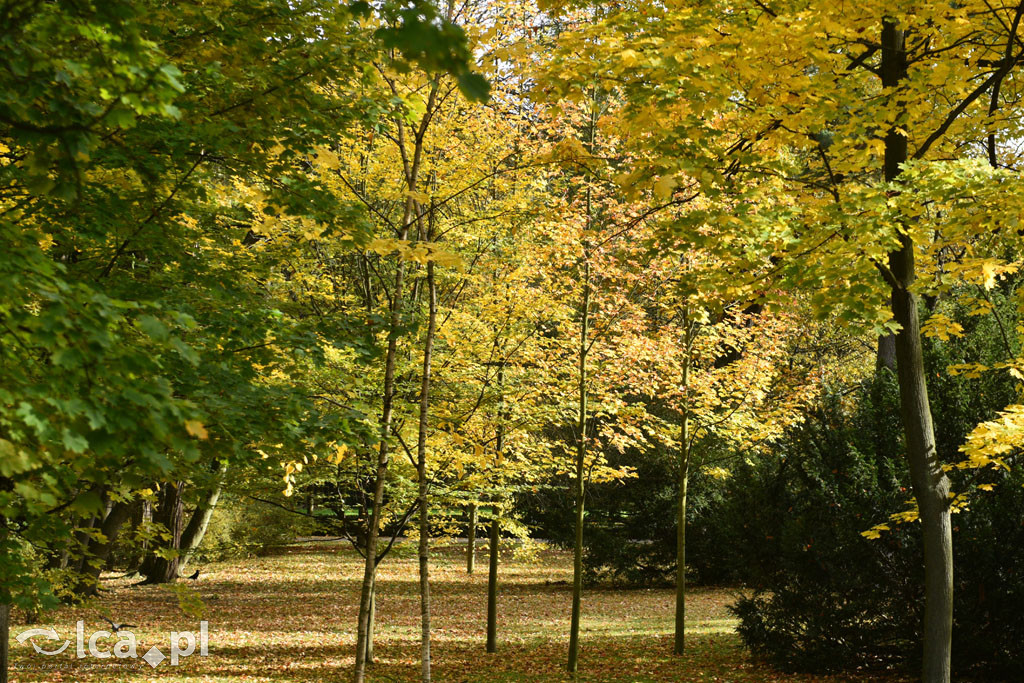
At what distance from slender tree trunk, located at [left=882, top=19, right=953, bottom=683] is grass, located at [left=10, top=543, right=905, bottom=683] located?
162 inches

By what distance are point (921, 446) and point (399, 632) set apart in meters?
11.3

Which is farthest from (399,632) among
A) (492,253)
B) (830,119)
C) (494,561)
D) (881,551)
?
(830,119)

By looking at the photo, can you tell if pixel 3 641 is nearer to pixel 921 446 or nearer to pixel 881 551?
pixel 921 446

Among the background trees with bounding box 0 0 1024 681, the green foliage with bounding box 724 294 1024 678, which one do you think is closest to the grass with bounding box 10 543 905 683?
the green foliage with bounding box 724 294 1024 678

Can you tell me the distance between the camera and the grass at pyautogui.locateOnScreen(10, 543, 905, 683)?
34.4ft

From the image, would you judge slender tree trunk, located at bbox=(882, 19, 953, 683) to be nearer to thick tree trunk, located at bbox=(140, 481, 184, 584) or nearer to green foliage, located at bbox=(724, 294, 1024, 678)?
green foliage, located at bbox=(724, 294, 1024, 678)

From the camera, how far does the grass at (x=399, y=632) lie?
10492 mm

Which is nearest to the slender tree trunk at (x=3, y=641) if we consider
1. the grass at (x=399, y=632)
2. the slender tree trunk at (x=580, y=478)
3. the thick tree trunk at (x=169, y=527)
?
the grass at (x=399, y=632)

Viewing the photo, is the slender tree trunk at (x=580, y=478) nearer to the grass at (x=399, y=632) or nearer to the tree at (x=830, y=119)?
the grass at (x=399, y=632)

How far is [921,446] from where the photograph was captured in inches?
232

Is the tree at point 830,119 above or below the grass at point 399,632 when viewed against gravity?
above

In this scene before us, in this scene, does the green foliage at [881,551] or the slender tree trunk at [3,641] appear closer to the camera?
the slender tree trunk at [3,641]

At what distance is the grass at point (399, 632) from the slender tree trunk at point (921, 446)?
4125 mm

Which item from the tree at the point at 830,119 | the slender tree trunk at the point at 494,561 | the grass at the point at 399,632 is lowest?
the grass at the point at 399,632
